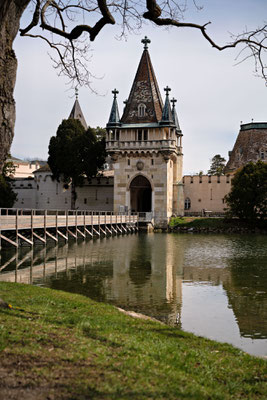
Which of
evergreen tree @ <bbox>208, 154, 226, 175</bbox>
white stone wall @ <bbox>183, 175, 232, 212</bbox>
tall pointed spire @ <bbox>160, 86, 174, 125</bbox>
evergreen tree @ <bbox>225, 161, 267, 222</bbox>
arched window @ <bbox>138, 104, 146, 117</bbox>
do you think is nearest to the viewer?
evergreen tree @ <bbox>225, 161, 267, 222</bbox>

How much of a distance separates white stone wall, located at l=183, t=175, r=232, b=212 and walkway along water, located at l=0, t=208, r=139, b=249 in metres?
9.37

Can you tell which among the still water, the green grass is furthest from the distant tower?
the still water

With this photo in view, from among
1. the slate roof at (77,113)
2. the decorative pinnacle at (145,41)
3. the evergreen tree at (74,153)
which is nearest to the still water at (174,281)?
the evergreen tree at (74,153)

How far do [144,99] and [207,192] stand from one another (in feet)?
46.5

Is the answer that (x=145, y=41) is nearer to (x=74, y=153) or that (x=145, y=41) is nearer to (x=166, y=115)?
(x=166, y=115)

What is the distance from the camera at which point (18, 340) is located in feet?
18.0

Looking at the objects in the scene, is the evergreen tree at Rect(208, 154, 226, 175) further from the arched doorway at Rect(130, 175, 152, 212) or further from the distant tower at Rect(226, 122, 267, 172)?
the arched doorway at Rect(130, 175, 152, 212)

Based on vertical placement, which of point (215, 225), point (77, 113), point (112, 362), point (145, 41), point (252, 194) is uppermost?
point (145, 41)

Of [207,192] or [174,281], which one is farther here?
[207,192]

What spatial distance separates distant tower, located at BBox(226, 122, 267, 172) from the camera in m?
61.2

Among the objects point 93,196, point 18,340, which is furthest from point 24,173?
point 18,340

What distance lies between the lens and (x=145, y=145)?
50.1 m

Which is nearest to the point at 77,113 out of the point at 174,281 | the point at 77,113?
the point at 77,113

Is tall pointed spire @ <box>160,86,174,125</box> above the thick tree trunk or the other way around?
above
